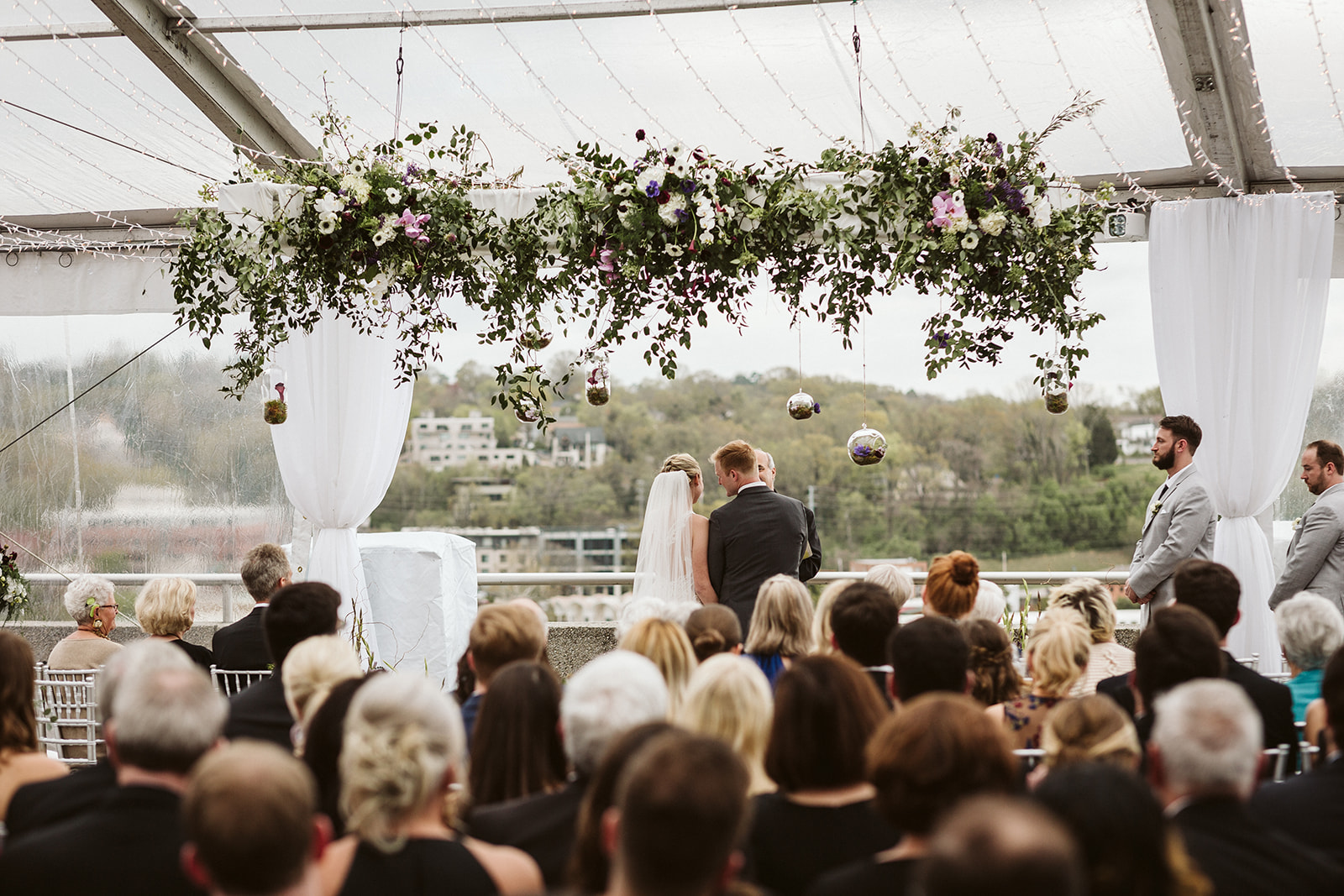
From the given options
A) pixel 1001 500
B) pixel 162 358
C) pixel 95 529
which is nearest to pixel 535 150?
pixel 162 358

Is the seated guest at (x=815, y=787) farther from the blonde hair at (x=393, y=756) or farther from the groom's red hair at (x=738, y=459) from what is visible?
the groom's red hair at (x=738, y=459)

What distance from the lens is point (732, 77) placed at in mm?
4922

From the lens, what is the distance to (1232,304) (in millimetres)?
5098

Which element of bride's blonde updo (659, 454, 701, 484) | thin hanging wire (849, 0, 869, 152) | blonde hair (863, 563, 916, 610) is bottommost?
blonde hair (863, 563, 916, 610)

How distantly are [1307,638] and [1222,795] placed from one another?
1529 millimetres

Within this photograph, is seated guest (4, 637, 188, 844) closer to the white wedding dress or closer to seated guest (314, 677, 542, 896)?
seated guest (314, 677, 542, 896)

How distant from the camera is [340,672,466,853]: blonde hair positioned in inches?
69.7

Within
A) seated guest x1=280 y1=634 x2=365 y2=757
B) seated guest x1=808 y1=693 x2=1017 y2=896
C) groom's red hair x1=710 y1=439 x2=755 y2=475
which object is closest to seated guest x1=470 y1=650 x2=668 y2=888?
seated guest x1=808 y1=693 x2=1017 y2=896

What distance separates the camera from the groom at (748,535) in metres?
4.89

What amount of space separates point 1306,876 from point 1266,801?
418 millimetres

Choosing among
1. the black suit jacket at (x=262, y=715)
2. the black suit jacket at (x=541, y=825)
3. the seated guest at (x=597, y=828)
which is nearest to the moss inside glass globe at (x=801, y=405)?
the black suit jacket at (x=262, y=715)

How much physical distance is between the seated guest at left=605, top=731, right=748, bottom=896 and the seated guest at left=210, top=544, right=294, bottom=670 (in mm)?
2892

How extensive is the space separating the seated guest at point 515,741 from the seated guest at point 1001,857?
116 cm

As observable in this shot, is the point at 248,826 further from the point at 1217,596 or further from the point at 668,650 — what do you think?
the point at 1217,596
